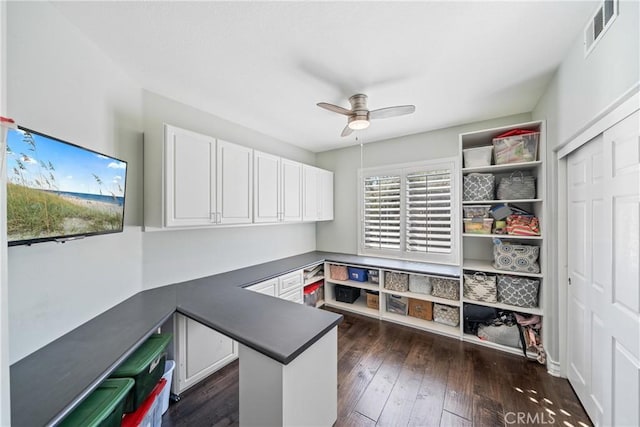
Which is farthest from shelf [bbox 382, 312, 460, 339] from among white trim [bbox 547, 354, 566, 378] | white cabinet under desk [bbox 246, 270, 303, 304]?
white cabinet under desk [bbox 246, 270, 303, 304]

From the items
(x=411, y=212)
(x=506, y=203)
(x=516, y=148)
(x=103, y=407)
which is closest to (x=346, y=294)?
(x=411, y=212)

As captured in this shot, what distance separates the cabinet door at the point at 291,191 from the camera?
3035 mm

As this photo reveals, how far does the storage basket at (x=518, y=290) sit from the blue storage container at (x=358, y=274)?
61.5 inches

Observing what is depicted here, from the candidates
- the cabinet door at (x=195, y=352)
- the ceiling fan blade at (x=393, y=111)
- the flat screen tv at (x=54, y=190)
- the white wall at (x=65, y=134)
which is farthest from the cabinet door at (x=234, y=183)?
the ceiling fan blade at (x=393, y=111)

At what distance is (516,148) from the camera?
2334 mm

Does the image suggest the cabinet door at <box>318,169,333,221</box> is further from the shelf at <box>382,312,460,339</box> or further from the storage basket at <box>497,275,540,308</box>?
Result: the storage basket at <box>497,275,540,308</box>

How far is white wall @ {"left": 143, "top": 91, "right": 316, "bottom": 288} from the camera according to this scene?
197 centimetres

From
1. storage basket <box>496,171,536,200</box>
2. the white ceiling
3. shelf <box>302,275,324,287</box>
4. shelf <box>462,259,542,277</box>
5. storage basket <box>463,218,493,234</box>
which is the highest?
the white ceiling

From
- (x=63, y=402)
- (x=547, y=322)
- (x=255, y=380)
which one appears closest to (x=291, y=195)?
(x=255, y=380)

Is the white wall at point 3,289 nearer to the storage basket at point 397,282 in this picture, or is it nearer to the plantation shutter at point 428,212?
the storage basket at point 397,282

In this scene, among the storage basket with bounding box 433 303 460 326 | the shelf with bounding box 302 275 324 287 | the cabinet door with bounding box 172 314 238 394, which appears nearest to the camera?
the cabinet door with bounding box 172 314 238 394

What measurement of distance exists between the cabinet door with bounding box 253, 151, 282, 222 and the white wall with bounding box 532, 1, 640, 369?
8.76 ft

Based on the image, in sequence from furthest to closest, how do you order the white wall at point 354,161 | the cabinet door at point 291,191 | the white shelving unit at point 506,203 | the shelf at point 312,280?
1. the shelf at point 312,280
2. the white wall at point 354,161
3. the cabinet door at point 291,191
4. the white shelving unit at point 506,203

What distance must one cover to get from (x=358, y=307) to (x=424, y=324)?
91cm
